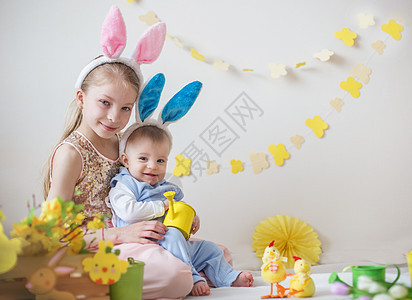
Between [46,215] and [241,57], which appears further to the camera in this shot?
A: [241,57]

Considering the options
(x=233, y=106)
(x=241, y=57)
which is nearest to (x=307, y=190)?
(x=233, y=106)

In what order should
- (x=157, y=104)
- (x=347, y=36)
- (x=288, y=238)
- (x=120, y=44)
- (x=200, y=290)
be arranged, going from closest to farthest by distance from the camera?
(x=200, y=290)
(x=120, y=44)
(x=157, y=104)
(x=288, y=238)
(x=347, y=36)

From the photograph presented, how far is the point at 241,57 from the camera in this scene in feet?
7.04

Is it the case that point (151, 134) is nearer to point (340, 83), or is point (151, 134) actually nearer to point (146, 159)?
point (146, 159)

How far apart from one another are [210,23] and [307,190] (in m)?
0.84

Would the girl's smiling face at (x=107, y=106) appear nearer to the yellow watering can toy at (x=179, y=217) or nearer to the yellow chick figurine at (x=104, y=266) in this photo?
the yellow watering can toy at (x=179, y=217)

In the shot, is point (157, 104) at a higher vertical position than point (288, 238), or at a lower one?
higher

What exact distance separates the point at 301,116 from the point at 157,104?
0.86 metres

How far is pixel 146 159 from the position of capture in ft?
4.77

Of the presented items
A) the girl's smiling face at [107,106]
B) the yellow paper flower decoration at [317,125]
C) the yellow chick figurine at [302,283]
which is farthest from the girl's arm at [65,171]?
the yellow paper flower decoration at [317,125]

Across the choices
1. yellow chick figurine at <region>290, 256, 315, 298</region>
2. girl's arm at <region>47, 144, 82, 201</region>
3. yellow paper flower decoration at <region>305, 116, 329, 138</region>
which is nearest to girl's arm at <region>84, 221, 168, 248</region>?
girl's arm at <region>47, 144, 82, 201</region>

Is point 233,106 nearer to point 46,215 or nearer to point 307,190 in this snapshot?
point 307,190

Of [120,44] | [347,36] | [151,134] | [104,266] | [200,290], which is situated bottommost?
[200,290]

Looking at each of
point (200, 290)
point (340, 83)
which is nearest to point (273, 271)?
point (200, 290)
